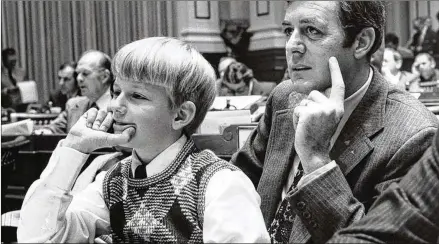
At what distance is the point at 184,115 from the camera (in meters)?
1.27

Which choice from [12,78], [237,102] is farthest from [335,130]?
[12,78]

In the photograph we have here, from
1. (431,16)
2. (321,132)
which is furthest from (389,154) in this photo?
(431,16)

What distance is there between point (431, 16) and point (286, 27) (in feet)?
32.7

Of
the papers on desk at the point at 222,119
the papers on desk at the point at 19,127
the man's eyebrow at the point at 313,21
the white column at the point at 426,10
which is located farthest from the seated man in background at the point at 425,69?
the man's eyebrow at the point at 313,21

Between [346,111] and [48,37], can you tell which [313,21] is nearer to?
[346,111]

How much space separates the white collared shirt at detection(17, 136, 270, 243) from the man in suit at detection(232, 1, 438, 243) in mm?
126

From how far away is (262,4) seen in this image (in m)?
8.68

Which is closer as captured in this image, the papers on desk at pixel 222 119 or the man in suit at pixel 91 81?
the papers on desk at pixel 222 119

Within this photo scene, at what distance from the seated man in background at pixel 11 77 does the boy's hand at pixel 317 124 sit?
6.45 meters

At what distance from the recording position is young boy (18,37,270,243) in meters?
1.12

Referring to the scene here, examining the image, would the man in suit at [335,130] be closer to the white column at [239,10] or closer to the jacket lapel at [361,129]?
the jacket lapel at [361,129]

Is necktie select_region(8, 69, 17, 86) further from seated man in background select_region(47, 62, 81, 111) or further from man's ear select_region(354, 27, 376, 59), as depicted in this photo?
man's ear select_region(354, 27, 376, 59)

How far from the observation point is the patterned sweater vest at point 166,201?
1.17 metres

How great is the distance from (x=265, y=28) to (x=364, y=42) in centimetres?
736
